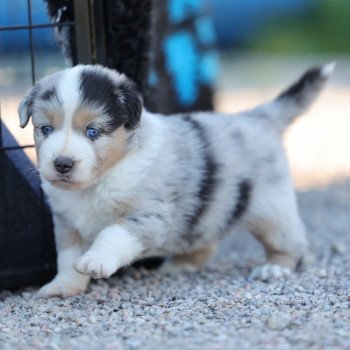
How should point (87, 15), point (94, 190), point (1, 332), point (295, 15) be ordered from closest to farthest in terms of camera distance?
point (1, 332) → point (94, 190) → point (87, 15) → point (295, 15)

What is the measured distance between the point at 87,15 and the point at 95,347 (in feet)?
7.29

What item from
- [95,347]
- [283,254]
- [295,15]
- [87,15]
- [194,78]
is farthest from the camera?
[295,15]

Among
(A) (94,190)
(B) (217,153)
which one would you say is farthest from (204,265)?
(A) (94,190)

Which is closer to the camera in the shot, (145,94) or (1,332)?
(1,332)

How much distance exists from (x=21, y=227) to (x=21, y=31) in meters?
1.91

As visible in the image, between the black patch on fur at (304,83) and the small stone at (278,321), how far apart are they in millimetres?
2034

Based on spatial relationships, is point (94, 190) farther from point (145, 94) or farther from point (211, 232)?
point (145, 94)

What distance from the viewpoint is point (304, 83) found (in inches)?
221

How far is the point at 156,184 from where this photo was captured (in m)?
4.73

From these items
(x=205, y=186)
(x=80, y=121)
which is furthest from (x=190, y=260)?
(x=80, y=121)

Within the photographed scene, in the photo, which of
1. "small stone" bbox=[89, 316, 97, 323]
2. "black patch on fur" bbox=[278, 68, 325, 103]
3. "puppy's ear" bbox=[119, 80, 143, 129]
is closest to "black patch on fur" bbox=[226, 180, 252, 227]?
"black patch on fur" bbox=[278, 68, 325, 103]

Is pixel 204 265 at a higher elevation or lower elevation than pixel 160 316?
lower

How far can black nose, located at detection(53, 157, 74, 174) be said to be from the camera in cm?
426

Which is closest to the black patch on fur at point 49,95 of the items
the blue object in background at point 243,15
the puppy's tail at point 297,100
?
the puppy's tail at point 297,100
